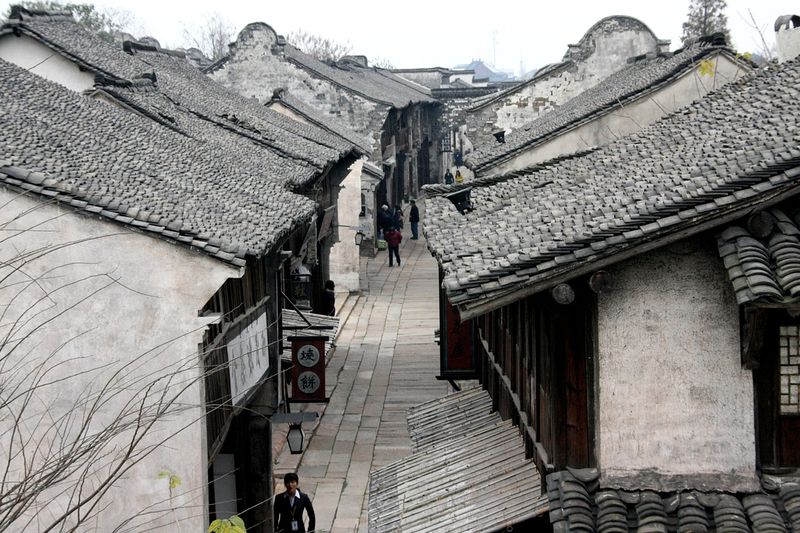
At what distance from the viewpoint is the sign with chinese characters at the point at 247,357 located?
14625 mm

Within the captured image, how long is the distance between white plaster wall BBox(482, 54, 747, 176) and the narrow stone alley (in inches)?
227

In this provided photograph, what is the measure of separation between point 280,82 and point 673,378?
3967cm

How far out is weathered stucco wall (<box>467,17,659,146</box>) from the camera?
44.4 meters

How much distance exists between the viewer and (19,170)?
12.4 metres

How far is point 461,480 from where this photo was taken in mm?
12289

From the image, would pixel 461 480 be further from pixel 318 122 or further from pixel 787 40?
pixel 318 122

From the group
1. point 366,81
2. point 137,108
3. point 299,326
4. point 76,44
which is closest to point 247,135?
point 76,44

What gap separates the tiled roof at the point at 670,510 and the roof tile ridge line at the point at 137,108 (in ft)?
44.2

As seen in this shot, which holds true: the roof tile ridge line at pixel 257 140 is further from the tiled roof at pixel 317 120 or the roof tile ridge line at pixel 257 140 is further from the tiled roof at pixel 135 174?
the tiled roof at pixel 317 120

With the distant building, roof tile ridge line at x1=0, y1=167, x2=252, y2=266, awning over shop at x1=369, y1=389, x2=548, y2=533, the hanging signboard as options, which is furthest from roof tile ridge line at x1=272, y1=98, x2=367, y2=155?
roof tile ridge line at x1=0, y1=167, x2=252, y2=266

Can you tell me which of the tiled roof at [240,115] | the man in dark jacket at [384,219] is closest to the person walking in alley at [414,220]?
the man in dark jacket at [384,219]

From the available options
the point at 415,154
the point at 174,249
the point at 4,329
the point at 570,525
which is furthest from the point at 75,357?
the point at 415,154

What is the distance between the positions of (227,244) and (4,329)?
263 cm

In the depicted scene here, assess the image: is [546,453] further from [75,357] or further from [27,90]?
[27,90]
